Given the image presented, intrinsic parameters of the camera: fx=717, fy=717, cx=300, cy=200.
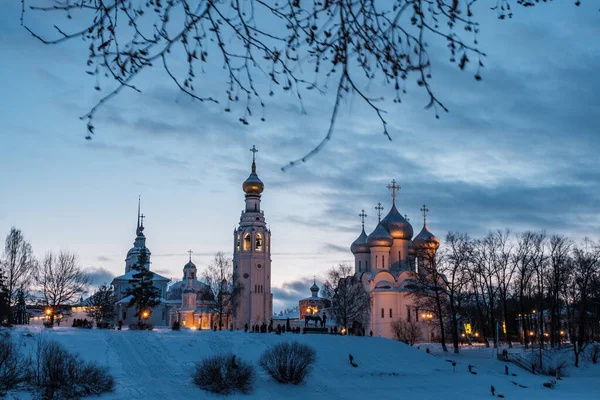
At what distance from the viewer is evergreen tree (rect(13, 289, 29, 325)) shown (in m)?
52.6

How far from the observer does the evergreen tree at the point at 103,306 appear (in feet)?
230

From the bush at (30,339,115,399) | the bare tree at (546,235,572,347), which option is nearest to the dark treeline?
the bare tree at (546,235,572,347)

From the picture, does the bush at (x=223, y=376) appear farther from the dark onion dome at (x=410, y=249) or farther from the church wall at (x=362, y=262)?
the church wall at (x=362, y=262)

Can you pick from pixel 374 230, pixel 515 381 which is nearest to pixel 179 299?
pixel 374 230

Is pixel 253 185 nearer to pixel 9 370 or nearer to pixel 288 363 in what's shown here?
pixel 288 363

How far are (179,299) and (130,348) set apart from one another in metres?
48.2

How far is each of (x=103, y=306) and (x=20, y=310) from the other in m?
8.79

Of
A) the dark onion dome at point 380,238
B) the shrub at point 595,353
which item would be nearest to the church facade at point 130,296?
the dark onion dome at point 380,238

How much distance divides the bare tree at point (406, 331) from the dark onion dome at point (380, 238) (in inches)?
332

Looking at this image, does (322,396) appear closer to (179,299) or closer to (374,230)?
(374,230)

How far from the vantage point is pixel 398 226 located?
218 feet

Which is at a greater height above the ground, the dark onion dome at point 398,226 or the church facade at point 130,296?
the dark onion dome at point 398,226

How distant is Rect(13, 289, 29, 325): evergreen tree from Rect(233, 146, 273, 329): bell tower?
2019 cm

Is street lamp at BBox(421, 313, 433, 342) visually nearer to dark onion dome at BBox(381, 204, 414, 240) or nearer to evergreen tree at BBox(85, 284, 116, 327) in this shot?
dark onion dome at BBox(381, 204, 414, 240)
